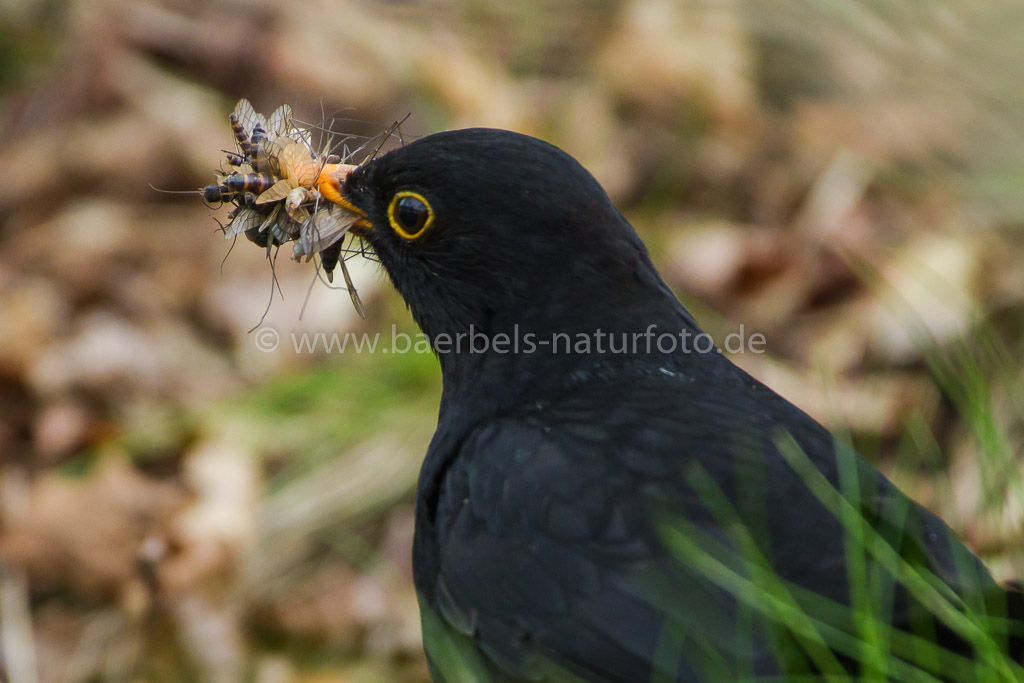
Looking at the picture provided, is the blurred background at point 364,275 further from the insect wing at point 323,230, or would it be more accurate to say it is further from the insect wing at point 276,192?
the insect wing at point 276,192

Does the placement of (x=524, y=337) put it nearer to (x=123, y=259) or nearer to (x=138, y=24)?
(x=123, y=259)

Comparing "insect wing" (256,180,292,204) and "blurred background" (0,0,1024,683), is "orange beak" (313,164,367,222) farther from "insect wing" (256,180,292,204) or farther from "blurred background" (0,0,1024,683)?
"blurred background" (0,0,1024,683)

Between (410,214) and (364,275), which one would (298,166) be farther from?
(364,275)

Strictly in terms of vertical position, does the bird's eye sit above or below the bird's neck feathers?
above

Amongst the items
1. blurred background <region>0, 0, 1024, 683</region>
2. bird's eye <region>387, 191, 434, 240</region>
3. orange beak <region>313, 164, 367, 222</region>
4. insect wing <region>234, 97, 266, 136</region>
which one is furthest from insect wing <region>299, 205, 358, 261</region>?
blurred background <region>0, 0, 1024, 683</region>

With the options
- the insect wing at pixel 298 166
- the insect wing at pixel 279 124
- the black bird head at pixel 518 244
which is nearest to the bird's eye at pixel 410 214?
the black bird head at pixel 518 244

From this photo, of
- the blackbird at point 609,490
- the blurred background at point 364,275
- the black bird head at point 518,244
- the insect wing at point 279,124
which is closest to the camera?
the blackbird at point 609,490

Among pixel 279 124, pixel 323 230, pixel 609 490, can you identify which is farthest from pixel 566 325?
pixel 279 124
